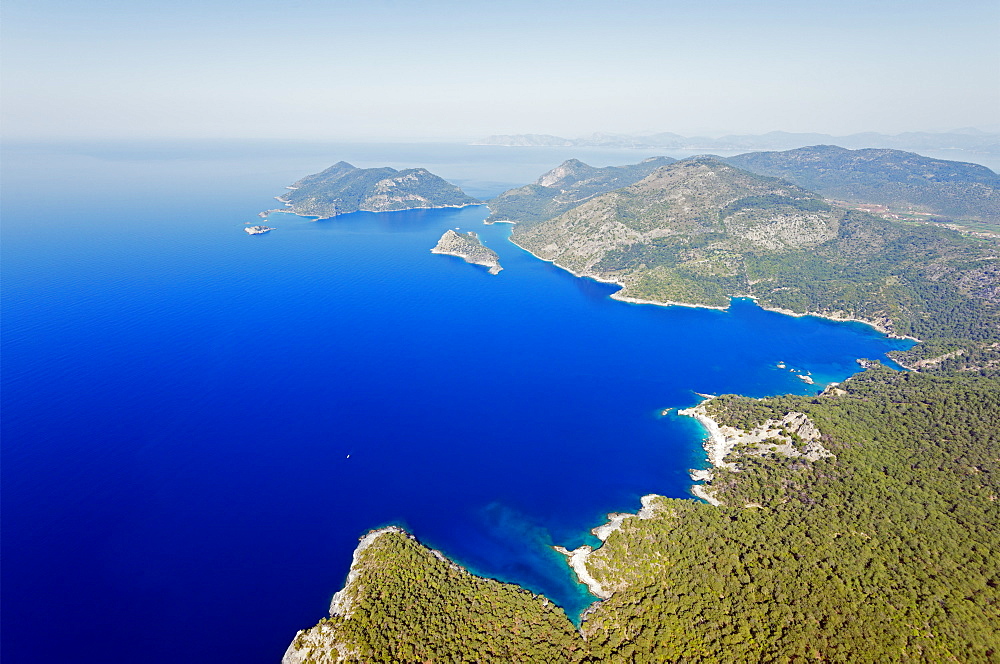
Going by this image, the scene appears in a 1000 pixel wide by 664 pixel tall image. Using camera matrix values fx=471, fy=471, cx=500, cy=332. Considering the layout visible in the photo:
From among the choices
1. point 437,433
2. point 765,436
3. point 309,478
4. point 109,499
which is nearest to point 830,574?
point 765,436

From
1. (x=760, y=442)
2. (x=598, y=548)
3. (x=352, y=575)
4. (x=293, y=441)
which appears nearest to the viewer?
(x=352, y=575)

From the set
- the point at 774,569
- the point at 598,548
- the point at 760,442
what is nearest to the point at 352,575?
the point at 598,548

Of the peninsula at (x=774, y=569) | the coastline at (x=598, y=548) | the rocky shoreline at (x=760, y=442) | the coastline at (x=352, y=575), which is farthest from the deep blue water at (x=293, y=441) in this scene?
the peninsula at (x=774, y=569)

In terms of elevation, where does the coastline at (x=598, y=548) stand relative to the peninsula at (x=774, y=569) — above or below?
below

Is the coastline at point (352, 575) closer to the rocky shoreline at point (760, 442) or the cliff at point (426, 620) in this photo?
the cliff at point (426, 620)

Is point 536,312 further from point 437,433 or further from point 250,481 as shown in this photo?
point 250,481

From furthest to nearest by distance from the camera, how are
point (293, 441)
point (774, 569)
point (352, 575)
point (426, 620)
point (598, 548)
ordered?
1. point (293, 441)
2. point (598, 548)
3. point (352, 575)
4. point (774, 569)
5. point (426, 620)

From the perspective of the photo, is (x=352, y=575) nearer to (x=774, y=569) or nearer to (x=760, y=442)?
(x=774, y=569)

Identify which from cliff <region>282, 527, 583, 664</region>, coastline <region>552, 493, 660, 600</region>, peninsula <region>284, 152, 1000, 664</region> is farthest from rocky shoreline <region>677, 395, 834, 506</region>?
cliff <region>282, 527, 583, 664</region>
